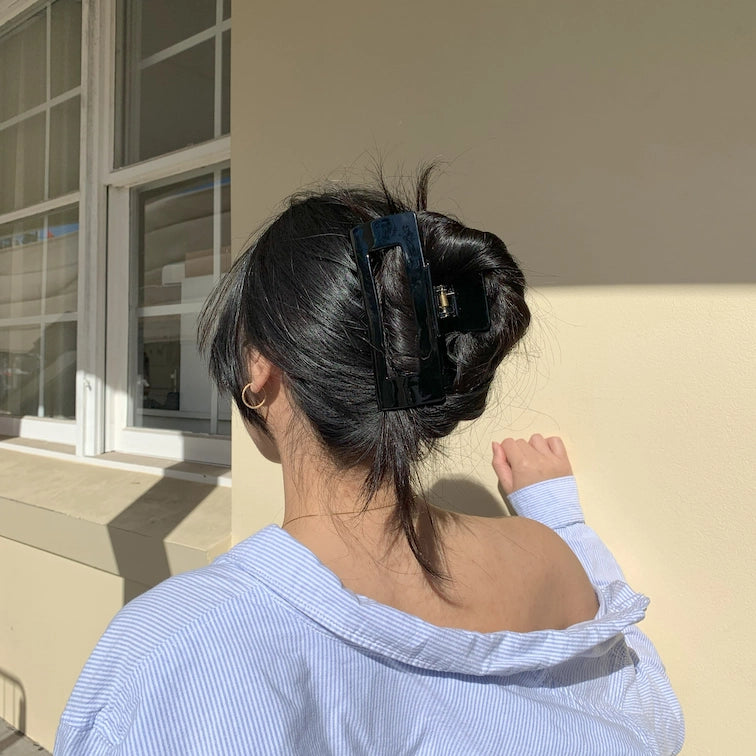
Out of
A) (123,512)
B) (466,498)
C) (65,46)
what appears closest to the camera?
(466,498)

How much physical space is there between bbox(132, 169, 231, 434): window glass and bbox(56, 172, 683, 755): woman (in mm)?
1497

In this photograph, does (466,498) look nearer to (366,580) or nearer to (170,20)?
(366,580)

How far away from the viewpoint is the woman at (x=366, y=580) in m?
0.52

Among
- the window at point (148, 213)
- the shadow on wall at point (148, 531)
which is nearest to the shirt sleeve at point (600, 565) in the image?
the shadow on wall at point (148, 531)

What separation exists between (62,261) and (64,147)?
53 cm

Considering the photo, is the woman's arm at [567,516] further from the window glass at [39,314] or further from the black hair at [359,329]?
the window glass at [39,314]

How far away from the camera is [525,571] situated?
2.39 feet

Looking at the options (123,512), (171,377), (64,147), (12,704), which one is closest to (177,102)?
(64,147)

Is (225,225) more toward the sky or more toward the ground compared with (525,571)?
more toward the sky

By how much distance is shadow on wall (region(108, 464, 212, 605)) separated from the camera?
164 cm

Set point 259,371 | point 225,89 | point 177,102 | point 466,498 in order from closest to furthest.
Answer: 1. point 259,371
2. point 466,498
3. point 225,89
4. point 177,102

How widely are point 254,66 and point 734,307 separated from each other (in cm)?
Answer: 125

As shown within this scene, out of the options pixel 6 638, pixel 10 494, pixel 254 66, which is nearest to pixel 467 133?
pixel 254 66

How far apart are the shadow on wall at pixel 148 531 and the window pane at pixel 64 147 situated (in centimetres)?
160
